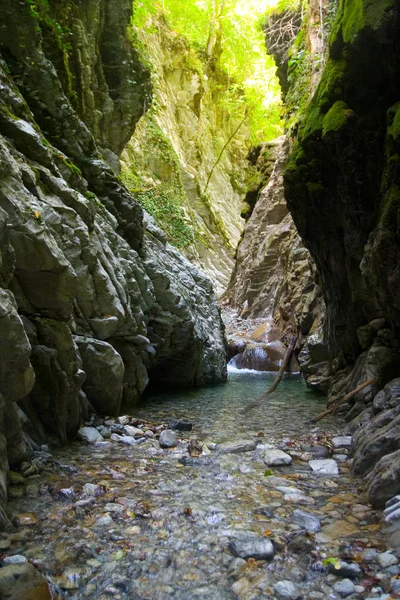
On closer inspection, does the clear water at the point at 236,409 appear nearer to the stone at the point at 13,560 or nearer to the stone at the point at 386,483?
the stone at the point at 386,483

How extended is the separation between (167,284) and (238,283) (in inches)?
708

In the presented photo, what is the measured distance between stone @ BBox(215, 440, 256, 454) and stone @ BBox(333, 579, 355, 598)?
3081 mm

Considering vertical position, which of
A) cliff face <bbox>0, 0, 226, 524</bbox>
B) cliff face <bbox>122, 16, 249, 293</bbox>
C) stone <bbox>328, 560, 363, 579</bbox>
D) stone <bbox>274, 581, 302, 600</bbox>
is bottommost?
stone <bbox>274, 581, 302, 600</bbox>

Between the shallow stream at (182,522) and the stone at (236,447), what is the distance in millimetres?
59

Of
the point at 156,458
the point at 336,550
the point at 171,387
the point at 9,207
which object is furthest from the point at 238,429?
the point at 171,387

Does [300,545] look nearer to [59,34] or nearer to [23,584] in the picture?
[23,584]

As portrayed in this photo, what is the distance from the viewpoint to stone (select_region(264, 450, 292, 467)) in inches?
208

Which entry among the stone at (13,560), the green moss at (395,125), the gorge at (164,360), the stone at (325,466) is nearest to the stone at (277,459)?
the gorge at (164,360)

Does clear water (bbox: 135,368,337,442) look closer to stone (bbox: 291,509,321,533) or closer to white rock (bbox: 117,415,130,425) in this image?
white rock (bbox: 117,415,130,425)

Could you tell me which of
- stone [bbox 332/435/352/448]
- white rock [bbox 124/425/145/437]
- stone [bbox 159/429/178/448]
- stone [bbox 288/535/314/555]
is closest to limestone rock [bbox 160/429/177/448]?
stone [bbox 159/429/178/448]

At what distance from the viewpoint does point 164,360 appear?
1305cm

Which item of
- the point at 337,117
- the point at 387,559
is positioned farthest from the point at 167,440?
the point at 337,117

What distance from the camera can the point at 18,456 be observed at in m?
4.27

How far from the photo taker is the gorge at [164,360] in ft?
10.4
